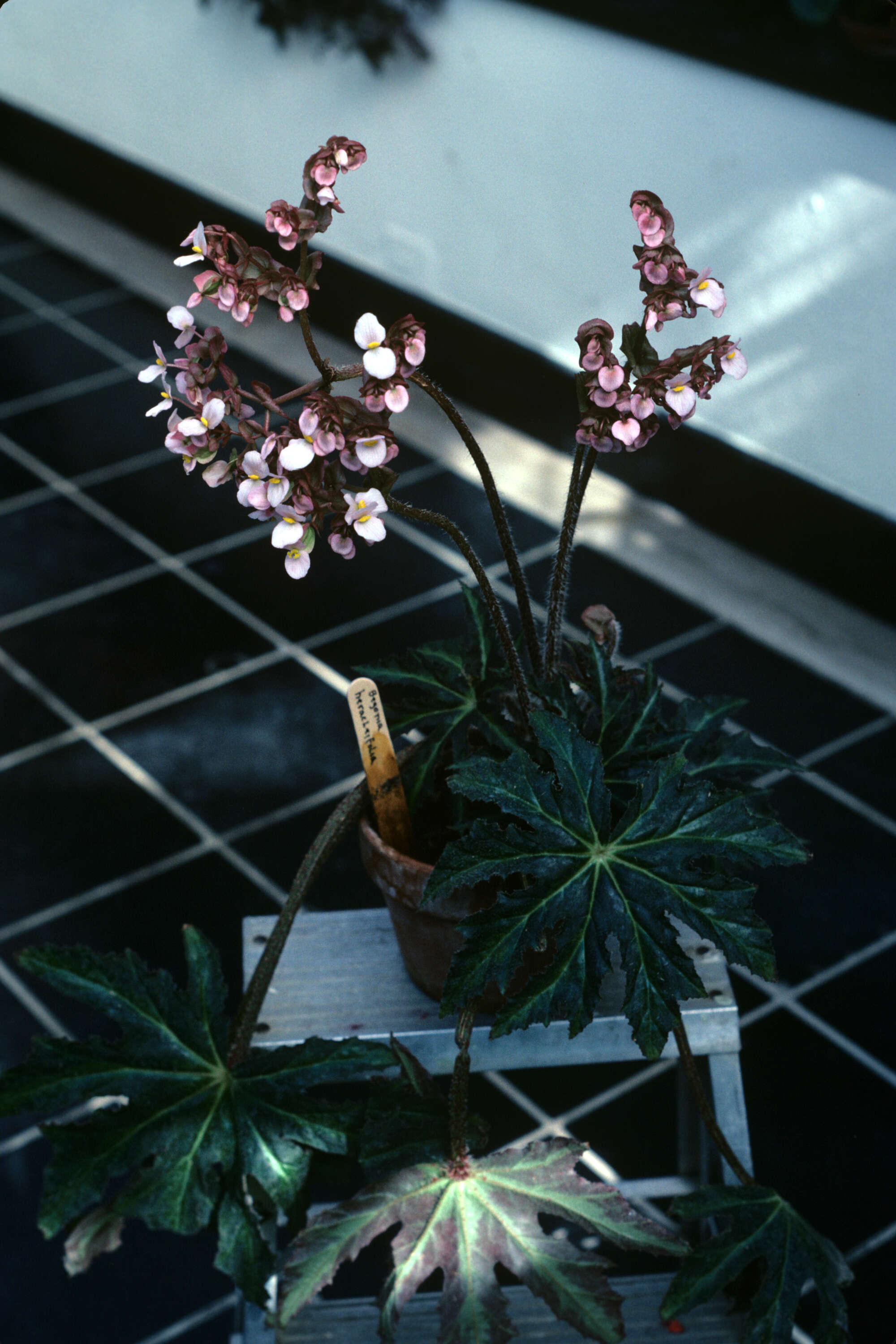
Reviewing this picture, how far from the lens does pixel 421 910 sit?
1.12 metres

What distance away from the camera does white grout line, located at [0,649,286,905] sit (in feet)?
7.98

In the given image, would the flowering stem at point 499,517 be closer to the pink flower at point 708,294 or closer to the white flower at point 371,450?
the white flower at point 371,450

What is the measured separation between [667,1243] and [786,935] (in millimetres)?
1345

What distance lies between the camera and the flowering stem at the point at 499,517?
3.54 feet

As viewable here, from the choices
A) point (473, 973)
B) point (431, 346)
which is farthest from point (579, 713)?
point (431, 346)

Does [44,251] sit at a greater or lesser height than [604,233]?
greater

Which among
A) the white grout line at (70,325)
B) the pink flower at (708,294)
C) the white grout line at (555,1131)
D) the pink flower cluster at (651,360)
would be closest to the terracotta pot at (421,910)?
the pink flower cluster at (651,360)

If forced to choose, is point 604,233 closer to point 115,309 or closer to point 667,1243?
point 115,309

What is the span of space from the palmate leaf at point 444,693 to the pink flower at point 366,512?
210 mm

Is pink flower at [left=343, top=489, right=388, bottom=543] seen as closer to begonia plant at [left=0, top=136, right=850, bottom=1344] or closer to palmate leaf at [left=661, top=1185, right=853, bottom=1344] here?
begonia plant at [left=0, top=136, right=850, bottom=1344]

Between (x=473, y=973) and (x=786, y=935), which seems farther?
(x=786, y=935)

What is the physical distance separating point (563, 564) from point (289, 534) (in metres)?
0.26

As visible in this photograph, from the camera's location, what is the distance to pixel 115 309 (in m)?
4.20

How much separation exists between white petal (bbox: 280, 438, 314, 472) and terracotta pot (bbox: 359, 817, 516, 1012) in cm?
33
